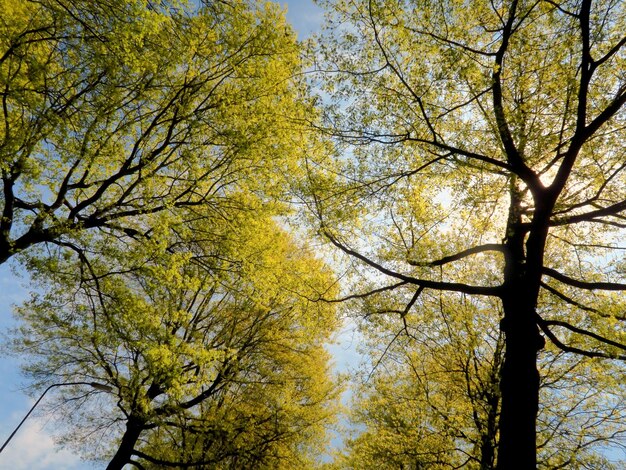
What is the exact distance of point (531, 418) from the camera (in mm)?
4836

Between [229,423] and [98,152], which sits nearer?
[98,152]

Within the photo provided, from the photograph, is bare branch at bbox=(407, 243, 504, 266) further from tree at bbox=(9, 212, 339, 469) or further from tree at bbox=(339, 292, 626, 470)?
tree at bbox=(9, 212, 339, 469)

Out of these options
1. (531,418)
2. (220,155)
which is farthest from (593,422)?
(220,155)

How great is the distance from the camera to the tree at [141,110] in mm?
5426

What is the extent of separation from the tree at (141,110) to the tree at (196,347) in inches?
38.4

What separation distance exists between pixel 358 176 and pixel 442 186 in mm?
2024

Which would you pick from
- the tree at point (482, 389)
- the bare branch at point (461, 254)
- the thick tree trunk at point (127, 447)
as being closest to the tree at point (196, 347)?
the thick tree trunk at point (127, 447)

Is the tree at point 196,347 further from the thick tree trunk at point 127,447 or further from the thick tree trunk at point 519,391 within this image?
the thick tree trunk at point 519,391

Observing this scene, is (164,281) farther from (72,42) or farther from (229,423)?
(229,423)

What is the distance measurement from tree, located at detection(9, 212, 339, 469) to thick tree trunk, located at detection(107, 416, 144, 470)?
0.10ft

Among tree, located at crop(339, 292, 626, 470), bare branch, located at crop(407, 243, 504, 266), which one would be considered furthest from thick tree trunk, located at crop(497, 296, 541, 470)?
tree, located at crop(339, 292, 626, 470)

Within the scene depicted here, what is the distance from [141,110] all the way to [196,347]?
17.4ft

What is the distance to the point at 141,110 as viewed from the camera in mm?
7367

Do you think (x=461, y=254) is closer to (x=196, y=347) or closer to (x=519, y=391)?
(x=519, y=391)
